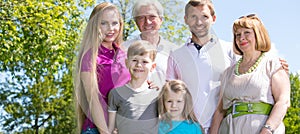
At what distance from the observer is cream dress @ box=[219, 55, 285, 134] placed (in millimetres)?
5086

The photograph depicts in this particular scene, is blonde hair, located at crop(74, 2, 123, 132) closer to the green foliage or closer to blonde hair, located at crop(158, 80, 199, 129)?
blonde hair, located at crop(158, 80, 199, 129)

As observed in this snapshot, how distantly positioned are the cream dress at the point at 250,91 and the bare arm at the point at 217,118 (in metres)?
0.09

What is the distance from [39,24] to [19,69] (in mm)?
5022

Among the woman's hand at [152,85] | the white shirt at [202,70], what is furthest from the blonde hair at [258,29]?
the woman's hand at [152,85]

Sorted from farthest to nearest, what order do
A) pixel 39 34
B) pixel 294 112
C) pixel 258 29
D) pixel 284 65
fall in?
pixel 294 112, pixel 39 34, pixel 284 65, pixel 258 29

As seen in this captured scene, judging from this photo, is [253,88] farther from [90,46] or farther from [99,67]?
[90,46]

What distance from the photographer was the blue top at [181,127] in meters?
4.81

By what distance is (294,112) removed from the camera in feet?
132

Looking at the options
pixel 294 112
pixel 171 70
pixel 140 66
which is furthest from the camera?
pixel 294 112

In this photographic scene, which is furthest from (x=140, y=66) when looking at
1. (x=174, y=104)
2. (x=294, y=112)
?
(x=294, y=112)

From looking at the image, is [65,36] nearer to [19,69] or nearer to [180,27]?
[19,69]

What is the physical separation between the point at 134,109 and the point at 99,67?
491 mm

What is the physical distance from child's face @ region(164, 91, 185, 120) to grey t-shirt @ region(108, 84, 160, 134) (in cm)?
10

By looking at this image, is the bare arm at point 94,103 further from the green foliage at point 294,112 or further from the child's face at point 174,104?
the green foliage at point 294,112
